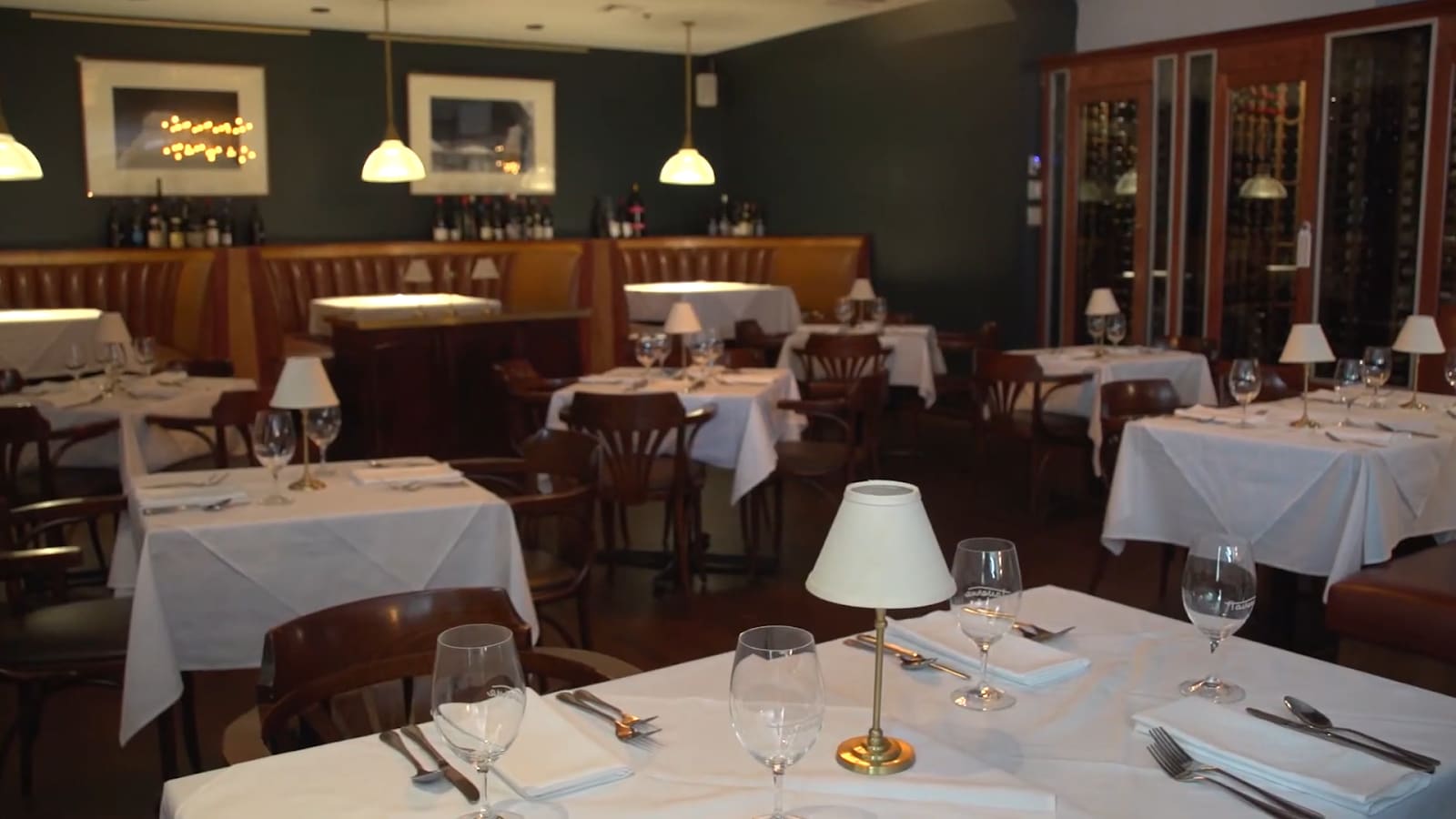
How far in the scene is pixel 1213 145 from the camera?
8.14 m

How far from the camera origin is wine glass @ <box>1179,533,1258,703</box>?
191cm

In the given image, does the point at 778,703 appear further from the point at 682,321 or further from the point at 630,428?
the point at 682,321

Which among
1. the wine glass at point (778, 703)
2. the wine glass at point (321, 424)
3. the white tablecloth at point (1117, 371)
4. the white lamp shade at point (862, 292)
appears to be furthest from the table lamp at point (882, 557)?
the white lamp shade at point (862, 292)

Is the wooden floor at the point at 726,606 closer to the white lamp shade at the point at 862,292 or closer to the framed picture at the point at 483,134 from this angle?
the white lamp shade at the point at 862,292

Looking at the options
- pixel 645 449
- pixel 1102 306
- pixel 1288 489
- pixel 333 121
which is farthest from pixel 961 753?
pixel 333 121

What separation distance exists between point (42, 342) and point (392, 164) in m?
2.86

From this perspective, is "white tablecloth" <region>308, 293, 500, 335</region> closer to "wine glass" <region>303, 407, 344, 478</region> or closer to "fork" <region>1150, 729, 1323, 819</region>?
"wine glass" <region>303, 407, 344, 478</region>

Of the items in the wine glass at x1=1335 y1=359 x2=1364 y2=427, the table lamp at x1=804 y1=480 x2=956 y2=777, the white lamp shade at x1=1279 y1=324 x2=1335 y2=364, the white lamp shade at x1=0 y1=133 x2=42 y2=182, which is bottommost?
the wine glass at x1=1335 y1=359 x2=1364 y2=427

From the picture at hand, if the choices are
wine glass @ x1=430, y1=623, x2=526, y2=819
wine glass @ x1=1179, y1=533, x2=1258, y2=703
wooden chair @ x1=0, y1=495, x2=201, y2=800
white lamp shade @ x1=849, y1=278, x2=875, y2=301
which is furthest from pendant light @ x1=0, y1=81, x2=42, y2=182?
wine glass @ x1=1179, y1=533, x2=1258, y2=703

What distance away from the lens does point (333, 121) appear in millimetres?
10961

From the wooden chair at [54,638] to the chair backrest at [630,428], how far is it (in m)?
1.76

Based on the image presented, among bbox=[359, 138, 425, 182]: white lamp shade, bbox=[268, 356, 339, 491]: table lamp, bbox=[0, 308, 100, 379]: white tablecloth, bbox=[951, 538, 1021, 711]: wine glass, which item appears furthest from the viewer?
bbox=[0, 308, 100, 379]: white tablecloth

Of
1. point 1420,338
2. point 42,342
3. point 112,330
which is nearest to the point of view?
point 1420,338

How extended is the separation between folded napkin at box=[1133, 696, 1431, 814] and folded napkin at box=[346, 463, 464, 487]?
2.37 metres
